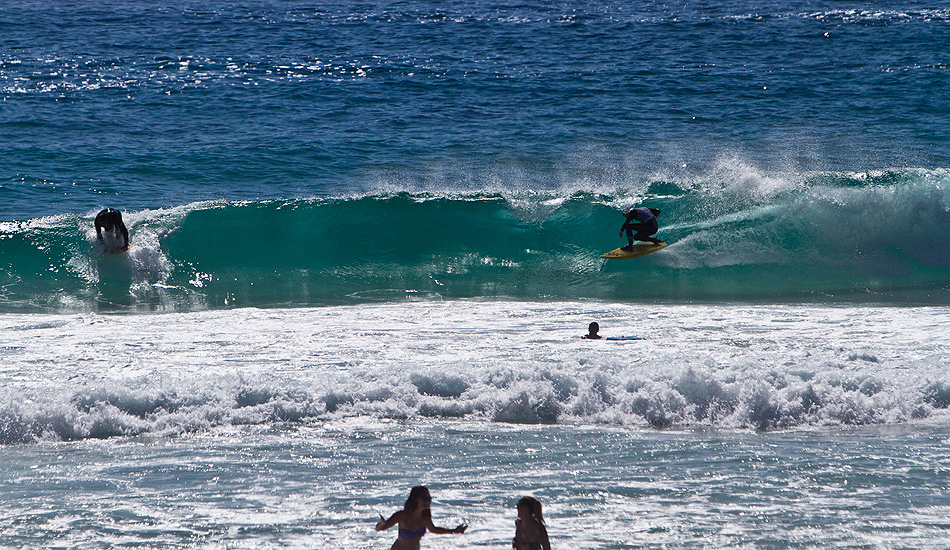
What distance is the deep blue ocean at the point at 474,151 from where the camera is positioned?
14.3 m

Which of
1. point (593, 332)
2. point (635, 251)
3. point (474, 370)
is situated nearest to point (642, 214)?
point (635, 251)

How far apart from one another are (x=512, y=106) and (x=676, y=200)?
7.35 meters

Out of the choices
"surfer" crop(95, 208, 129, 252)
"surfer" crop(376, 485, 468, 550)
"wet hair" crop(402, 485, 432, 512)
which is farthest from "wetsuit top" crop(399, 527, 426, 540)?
"surfer" crop(95, 208, 129, 252)

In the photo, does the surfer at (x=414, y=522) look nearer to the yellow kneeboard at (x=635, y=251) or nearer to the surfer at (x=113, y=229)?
the yellow kneeboard at (x=635, y=251)

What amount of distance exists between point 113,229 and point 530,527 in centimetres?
1144

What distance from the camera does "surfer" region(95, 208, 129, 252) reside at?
1440 cm

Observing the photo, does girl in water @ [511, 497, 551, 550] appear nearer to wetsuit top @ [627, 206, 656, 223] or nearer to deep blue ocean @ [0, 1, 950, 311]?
deep blue ocean @ [0, 1, 950, 311]

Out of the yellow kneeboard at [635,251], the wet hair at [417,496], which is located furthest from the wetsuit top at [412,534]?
the yellow kneeboard at [635,251]

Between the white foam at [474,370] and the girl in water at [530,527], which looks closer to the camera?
the girl in water at [530,527]

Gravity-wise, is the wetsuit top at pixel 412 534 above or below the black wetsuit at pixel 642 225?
below

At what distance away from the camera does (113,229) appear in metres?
14.6

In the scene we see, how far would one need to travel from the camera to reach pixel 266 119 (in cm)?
2164

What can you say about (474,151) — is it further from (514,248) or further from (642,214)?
(642,214)

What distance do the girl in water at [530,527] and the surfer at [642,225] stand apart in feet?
27.4
